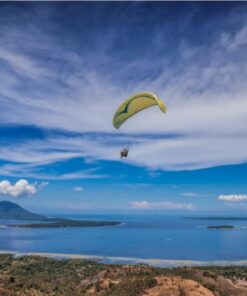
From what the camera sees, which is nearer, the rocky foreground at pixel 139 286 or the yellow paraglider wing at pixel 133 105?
the yellow paraglider wing at pixel 133 105

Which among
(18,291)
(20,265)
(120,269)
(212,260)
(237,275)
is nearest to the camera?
(18,291)

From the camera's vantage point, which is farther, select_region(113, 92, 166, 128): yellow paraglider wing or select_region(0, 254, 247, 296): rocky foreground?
Answer: select_region(0, 254, 247, 296): rocky foreground

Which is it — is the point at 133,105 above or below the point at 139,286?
above

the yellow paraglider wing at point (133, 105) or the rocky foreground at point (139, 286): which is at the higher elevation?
the yellow paraglider wing at point (133, 105)

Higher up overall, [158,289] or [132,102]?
[132,102]

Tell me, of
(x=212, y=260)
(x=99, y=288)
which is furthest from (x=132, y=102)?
(x=212, y=260)

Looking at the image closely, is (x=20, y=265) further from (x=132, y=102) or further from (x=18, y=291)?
(x=132, y=102)

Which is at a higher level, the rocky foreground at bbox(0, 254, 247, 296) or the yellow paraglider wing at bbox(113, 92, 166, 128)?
the yellow paraglider wing at bbox(113, 92, 166, 128)

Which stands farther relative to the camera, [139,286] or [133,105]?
[139,286]
